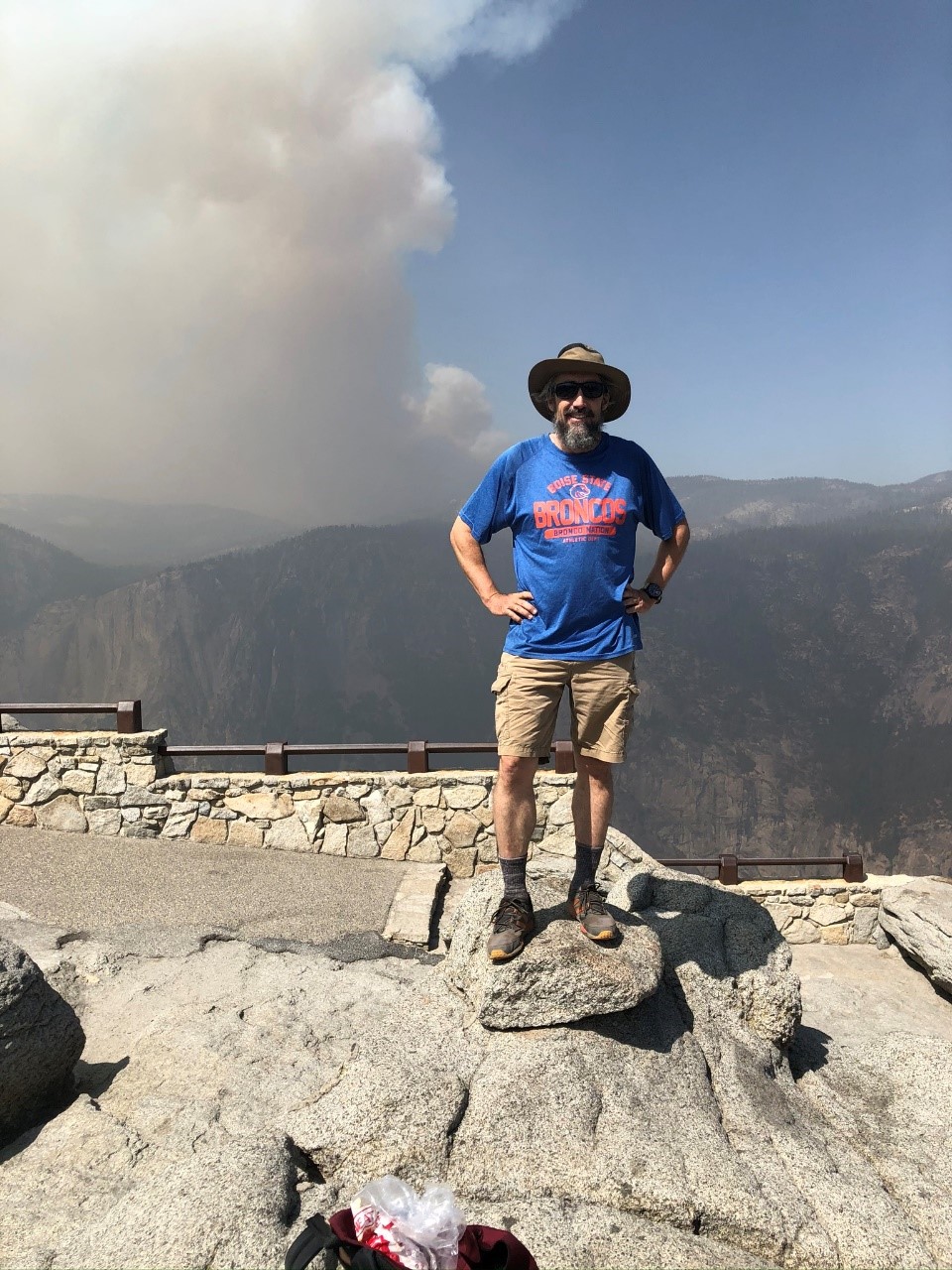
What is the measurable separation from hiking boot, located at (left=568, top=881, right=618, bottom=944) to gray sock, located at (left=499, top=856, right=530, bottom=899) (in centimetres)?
26

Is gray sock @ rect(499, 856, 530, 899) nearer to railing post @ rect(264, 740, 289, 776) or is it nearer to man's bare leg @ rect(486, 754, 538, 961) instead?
man's bare leg @ rect(486, 754, 538, 961)

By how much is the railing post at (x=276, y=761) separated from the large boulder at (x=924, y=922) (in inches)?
296

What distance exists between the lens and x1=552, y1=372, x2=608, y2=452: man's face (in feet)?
10.3

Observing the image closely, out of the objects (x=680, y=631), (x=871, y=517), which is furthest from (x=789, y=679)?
(x=871, y=517)

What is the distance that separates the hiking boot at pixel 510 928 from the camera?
307 cm

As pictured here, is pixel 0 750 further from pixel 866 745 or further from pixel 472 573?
pixel 866 745

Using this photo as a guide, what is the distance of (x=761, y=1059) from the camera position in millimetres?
3336

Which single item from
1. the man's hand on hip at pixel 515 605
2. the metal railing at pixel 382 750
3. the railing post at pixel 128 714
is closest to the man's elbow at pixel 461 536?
the man's hand on hip at pixel 515 605

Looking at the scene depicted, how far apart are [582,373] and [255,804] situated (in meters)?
5.60

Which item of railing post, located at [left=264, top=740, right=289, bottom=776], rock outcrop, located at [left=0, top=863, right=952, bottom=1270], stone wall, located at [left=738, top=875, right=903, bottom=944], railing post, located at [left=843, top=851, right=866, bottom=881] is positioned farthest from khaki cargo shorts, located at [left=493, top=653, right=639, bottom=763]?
railing post, located at [left=843, top=851, right=866, bottom=881]

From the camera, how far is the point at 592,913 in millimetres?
3270

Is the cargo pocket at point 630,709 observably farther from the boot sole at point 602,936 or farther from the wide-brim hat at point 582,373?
the wide-brim hat at point 582,373

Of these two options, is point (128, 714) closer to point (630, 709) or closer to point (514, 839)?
point (514, 839)

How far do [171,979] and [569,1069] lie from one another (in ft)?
7.57
